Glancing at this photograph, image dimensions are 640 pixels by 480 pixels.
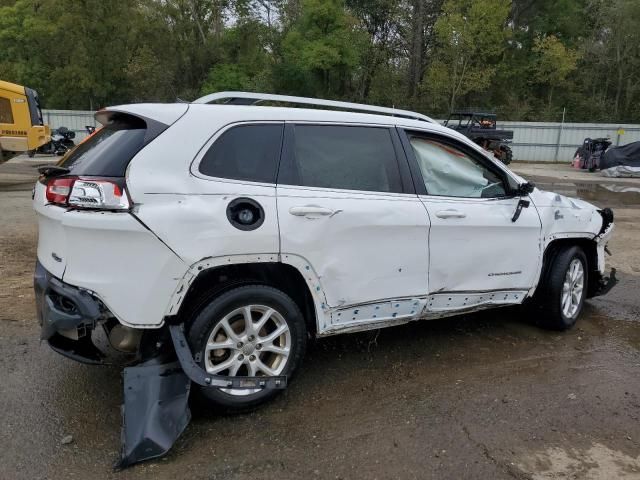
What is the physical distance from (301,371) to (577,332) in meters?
2.55

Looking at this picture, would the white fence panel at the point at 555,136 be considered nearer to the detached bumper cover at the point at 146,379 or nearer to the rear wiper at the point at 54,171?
the rear wiper at the point at 54,171

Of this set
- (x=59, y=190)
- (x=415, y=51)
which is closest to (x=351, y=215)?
(x=59, y=190)

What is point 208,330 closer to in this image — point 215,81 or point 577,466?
point 577,466

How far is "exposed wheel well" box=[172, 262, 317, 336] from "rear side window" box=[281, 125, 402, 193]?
56cm

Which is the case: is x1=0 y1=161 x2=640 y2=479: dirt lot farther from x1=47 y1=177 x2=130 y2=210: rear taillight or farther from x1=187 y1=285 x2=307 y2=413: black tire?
x1=47 y1=177 x2=130 y2=210: rear taillight

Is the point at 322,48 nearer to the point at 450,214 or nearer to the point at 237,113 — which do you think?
the point at 450,214

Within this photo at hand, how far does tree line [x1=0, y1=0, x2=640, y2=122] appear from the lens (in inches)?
1430

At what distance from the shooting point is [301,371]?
400cm

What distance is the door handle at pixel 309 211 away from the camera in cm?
332

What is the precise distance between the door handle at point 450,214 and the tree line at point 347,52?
3382 centimetres

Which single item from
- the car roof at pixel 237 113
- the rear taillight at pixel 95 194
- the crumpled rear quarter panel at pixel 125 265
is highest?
the car roof at pixel 237 113

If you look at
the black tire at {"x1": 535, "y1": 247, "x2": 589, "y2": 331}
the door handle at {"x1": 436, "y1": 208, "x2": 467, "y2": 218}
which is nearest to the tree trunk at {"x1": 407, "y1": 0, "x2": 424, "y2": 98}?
the black tire at {"x1": 535, "y1": 247, "x2": 589, "y2": 331}

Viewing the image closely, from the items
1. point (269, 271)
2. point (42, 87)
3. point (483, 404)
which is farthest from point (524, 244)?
point (42, 87)

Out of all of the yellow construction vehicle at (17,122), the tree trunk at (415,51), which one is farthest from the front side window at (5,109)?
the tree trunk at (415,51)
